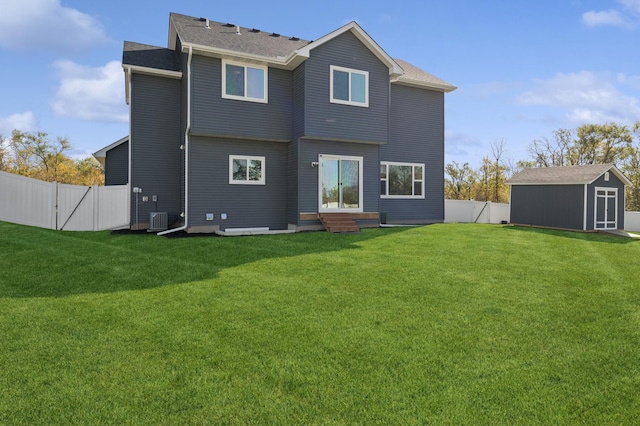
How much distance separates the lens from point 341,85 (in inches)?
544

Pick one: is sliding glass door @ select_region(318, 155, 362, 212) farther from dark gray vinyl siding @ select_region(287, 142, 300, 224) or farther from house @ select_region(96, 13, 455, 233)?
dark gray vinyl siding @ select_region(287, 142, 300, 224)

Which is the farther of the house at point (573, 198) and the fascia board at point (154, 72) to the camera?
the house at point (573, 198)

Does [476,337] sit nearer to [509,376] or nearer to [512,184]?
[509,376]

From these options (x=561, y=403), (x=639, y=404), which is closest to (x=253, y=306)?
(x=561, y=403)

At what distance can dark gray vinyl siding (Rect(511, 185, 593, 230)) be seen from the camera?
56.4 ft

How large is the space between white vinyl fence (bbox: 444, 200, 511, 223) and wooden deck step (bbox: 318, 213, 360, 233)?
8842 millimetres

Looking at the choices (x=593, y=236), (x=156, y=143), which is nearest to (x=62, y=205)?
(x=156, y=143)

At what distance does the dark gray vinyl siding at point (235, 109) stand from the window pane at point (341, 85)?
158cm

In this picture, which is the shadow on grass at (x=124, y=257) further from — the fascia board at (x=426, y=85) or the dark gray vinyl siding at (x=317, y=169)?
the fascia board at (x=426, y=85)

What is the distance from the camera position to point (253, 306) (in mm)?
5211

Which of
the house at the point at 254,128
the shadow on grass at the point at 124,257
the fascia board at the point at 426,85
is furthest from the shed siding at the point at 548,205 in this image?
the shadow on grass at the point at 124,257

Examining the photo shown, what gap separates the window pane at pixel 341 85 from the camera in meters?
13.7

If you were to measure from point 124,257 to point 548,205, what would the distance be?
1755 cm

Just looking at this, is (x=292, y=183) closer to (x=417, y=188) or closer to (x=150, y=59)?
(x=417, y=188)
